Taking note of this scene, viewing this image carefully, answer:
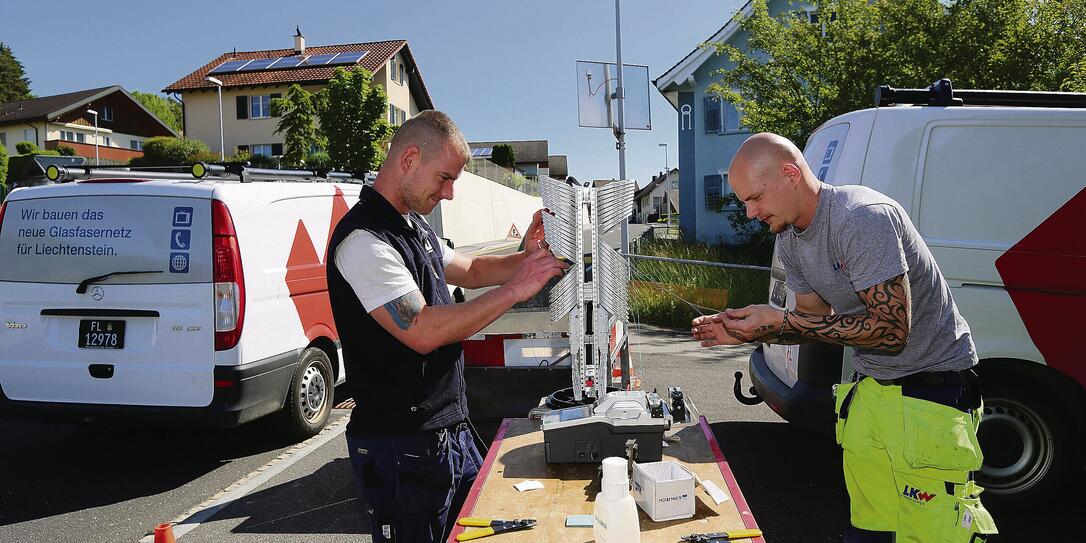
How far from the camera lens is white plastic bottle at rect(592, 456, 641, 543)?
1.79 meters

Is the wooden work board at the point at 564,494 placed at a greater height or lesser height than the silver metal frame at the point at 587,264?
lesser

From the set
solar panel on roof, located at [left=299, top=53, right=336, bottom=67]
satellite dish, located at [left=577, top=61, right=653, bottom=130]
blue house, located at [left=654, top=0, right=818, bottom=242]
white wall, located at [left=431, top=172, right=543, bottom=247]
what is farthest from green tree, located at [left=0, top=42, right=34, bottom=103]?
satellite dish, located at [left=577, top=61, right=653, bottom=130]

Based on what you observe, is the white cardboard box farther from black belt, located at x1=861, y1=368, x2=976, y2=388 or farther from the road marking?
the road marking

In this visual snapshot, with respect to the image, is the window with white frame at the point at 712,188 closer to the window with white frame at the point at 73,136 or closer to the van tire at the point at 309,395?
the van tire at the point at 309,395

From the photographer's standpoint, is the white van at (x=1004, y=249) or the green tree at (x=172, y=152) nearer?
the white van at (x=1004, y=249)

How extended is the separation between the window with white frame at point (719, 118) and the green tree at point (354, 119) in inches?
491

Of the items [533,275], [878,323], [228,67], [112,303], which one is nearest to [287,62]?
[228,67]

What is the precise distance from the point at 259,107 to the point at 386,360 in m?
46.3

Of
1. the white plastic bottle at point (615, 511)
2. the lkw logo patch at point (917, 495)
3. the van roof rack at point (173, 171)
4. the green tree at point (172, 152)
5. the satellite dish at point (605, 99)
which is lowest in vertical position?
the lkw logo patch at point (917, 495)

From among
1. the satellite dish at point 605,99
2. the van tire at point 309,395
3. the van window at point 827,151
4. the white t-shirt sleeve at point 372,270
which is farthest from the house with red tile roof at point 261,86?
the white t-shirt sleeve at point 372,270

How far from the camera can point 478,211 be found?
25672 mm

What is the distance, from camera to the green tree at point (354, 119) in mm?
28984

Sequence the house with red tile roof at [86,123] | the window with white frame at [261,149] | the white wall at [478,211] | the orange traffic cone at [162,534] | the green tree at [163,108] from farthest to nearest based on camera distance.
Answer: the green tree at [163,108], the house with red tile roof at [86,123], the window with white frame at [261,149], the white wall at [478,211], the orange traffic cone at [162,534]

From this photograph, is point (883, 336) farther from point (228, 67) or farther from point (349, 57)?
point (228, 67)
